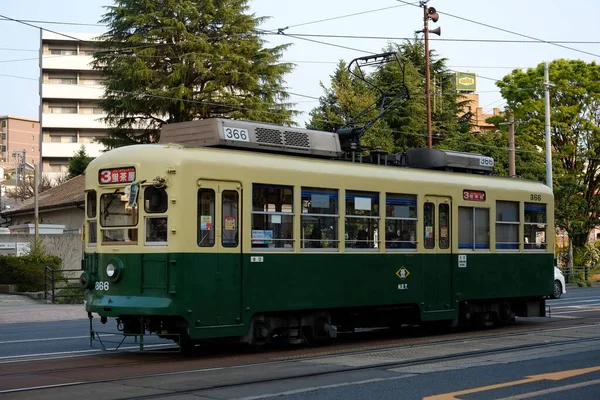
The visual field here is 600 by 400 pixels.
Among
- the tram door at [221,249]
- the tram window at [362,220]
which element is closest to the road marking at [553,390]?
the tram door at [221,249]

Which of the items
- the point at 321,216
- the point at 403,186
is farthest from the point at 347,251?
the point at 403,186

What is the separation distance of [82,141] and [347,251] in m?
70.2

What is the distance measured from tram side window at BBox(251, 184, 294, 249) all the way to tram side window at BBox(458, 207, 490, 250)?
4.57 metres

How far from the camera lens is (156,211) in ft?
42.5

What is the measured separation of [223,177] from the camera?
1318 cm

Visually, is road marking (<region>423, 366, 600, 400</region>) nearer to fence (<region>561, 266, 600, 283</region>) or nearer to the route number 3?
the route number 3

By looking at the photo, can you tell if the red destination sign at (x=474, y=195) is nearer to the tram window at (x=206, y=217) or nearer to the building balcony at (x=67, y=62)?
the tram window at (x=206, y=217)

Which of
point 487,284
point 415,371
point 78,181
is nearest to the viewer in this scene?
point 415,371

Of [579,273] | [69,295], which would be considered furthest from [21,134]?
[69,295]

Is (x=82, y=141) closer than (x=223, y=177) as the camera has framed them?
No

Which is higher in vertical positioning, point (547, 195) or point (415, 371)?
point (547, 195)

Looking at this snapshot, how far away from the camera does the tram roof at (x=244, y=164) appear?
12961 mm

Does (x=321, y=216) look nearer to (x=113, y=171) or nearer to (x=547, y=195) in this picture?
(x=113, y=171)

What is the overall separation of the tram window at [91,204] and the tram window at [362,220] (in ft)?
13.4
